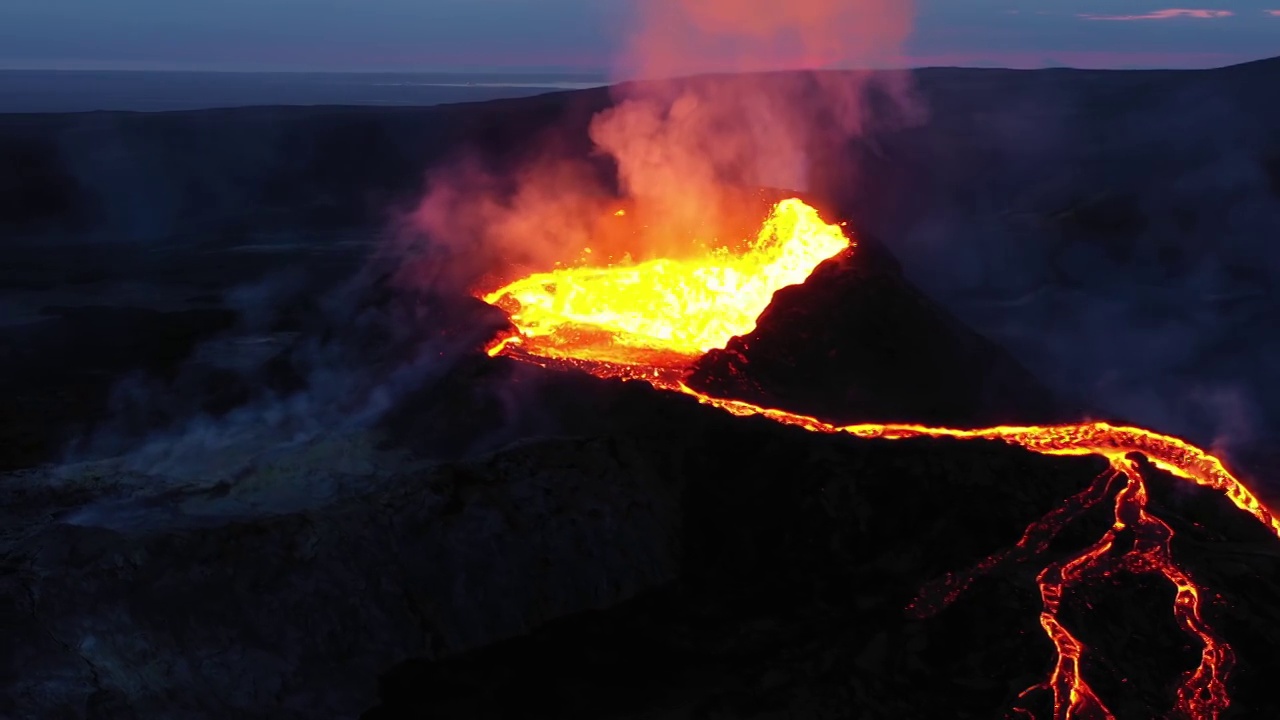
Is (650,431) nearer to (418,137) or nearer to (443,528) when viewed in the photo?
(443,528)

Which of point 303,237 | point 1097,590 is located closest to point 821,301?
point 1097,590

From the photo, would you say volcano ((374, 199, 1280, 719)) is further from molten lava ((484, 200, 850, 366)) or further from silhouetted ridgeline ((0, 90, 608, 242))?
silhouetted ridgeline ((0, 90, 608, 242))

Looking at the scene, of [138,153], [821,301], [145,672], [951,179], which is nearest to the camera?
[145,672]

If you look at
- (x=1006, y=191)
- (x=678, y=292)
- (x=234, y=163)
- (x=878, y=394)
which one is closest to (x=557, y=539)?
(x=878, y=394)

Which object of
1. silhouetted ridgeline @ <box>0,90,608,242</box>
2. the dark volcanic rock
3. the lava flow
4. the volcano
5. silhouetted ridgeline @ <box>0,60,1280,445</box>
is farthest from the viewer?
silhouetted ridgeline @ <box>0,90,608,242</box>

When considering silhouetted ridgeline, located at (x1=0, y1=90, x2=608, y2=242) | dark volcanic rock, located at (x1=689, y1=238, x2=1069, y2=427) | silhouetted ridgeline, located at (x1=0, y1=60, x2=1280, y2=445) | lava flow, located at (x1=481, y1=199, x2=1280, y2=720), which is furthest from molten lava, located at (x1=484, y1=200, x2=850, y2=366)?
silhouetted ridgeline, located at (x1=0, y1=90, x2=608, y2=242)

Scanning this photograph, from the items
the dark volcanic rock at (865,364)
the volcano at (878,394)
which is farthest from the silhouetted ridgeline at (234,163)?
the dark volcanic rock at (865,364)

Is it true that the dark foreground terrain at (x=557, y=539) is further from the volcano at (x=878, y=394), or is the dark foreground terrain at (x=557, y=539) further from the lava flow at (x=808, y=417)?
the lava flow at (x=808, y=417)
